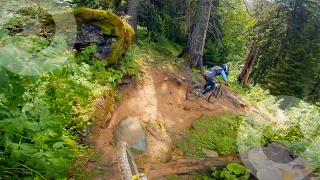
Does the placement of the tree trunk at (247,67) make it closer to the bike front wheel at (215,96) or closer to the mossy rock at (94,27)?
the bike front wheel at (215,96)

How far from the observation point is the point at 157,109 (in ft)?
27.5

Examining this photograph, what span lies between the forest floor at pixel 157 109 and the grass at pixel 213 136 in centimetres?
37

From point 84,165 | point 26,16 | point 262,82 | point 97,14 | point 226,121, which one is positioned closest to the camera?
point 84,165

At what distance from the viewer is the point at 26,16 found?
624 cm

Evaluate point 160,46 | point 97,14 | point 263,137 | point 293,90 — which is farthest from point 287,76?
point 97,14

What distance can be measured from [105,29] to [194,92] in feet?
15.0

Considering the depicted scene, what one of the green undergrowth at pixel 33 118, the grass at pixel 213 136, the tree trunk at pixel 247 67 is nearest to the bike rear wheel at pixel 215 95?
the grass at pixel 213 136

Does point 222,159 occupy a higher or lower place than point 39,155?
lower

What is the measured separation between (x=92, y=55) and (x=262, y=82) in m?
→ 19.7

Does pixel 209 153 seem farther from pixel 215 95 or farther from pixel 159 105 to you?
pixel 215 95

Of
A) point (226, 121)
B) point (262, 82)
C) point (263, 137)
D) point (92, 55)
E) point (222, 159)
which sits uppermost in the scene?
point (92, 55)

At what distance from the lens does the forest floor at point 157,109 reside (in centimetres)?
538

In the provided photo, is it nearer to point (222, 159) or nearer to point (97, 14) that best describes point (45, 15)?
point (97, 14)

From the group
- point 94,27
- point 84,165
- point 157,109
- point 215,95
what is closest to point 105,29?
point 94,27
